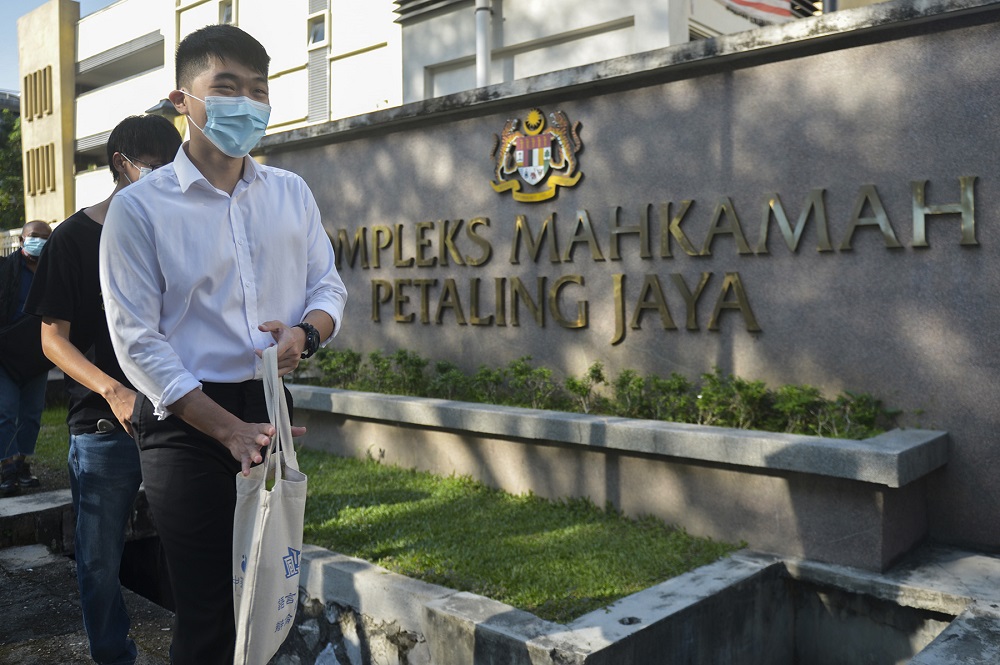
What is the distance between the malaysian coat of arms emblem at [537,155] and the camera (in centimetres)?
582

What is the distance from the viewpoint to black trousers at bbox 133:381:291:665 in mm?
2252

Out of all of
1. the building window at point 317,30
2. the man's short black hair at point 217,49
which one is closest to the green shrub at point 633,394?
the man's short black hair at point 217,49

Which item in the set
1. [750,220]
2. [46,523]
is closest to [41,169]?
[46,523]

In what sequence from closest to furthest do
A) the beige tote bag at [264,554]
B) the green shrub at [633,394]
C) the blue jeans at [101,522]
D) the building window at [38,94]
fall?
the beige tote bag at [264,554] → the blue jeans at [101,522] → the green shrub at [633,394] → the building window at [38,94]

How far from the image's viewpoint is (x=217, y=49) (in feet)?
7.80

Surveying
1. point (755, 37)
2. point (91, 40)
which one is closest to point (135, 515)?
point (755, 37)

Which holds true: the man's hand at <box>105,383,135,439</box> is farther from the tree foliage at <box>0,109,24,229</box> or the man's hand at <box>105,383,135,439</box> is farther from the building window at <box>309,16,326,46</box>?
the tree foliage at <box>0,109,24,229</box>

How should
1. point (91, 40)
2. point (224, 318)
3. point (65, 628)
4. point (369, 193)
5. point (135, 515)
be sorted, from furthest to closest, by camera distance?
point (91, 40)
point (369, 193)
point (135, 515)
point (65, 628)
point (224, 318)

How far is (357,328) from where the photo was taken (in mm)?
7324

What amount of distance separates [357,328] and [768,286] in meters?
3.61

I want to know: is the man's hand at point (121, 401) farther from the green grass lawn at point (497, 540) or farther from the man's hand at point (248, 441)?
the green grass lawn at point (497, 540)

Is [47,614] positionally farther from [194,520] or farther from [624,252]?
[624,252]

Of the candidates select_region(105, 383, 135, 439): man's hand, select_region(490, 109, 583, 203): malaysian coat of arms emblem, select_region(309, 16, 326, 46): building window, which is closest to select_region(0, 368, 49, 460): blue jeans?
select_region(490, 109, 583, 203): malaysian coat of arms emblem

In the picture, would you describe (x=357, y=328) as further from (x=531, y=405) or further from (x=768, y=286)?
→ (x=768, y=286)
